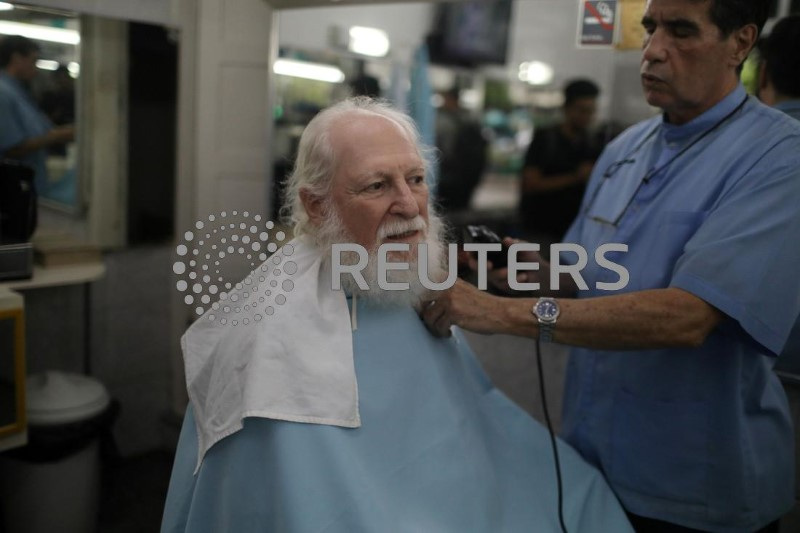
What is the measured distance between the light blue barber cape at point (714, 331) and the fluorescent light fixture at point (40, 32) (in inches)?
47.8

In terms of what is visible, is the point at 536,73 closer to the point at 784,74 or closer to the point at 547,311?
the point at 784,74

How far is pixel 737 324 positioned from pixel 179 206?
109 centimetres

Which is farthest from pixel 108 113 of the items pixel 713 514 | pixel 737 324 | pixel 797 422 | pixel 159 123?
pixel 797 422

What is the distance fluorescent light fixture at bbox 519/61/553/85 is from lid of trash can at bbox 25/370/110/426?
271cm

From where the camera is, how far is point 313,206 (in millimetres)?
1177

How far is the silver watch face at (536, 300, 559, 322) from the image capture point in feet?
3.83

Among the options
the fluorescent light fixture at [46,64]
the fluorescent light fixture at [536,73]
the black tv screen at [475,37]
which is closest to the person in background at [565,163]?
the fluorescent light fixture at [46,64]

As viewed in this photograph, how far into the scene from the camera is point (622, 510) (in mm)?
1318

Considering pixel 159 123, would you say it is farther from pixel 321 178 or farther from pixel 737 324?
pixel 737 324

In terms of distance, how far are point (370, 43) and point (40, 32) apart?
989 mm

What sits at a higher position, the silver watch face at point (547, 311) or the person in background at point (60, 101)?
the person in background at point (60, 101)

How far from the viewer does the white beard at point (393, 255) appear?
1135 millimetres

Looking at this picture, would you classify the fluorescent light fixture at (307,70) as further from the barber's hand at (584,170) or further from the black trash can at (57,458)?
the black trash can at (57,458)

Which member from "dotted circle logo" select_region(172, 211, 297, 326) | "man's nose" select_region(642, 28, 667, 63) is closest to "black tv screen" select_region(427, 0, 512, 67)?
"man's nose" select_region(642, 28, 667, 63)
